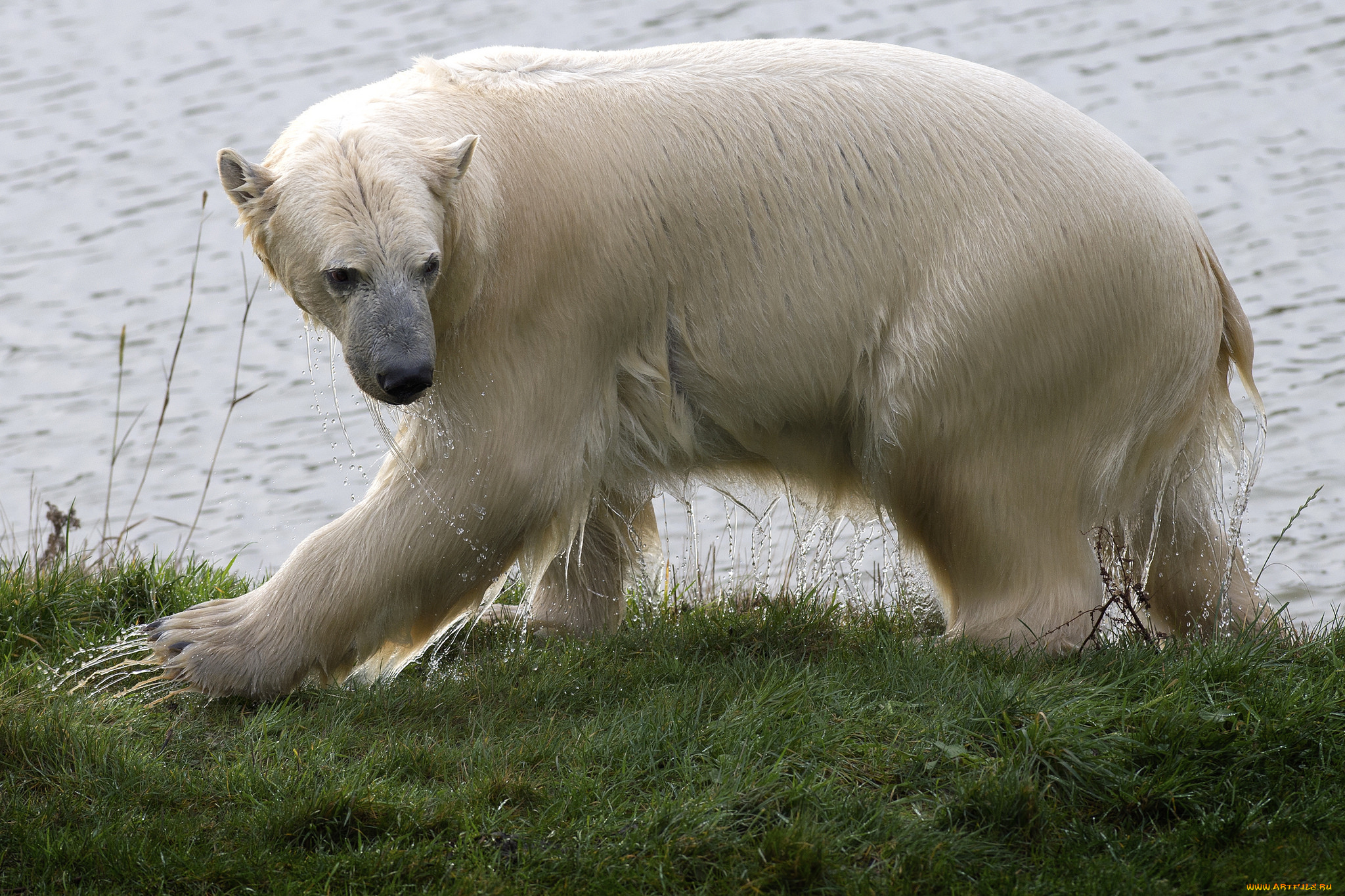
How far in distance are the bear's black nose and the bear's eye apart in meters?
0.30

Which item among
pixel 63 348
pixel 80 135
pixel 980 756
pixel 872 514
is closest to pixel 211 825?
pixel 980 756

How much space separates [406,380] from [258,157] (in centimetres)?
922

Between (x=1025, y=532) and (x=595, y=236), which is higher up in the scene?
(x=595, y=236)

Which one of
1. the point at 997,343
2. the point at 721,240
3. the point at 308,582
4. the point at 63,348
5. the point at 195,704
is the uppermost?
the point at 721,240

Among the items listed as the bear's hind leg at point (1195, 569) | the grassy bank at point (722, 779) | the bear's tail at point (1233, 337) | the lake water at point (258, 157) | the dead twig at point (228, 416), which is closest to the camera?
the grassy bank at point (722, 779)

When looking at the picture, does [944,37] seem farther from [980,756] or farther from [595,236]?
[980,756]

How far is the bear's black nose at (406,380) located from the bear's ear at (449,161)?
21.7 inches

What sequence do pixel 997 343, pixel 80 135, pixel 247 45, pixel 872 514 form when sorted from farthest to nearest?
pixel 247 45
pixel 80 135
pixel 872 514
pixel 997 343

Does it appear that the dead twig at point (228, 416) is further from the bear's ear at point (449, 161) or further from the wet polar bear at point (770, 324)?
the bear's ear at point (449, 161)

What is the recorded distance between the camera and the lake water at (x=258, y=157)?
8.52 metres

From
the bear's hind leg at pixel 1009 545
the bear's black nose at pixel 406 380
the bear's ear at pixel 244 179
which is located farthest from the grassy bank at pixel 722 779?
the bear's ear at pixel 244 179

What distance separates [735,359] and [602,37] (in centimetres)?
1041

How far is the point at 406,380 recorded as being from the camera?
422 centimetres

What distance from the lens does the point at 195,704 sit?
190 inches
